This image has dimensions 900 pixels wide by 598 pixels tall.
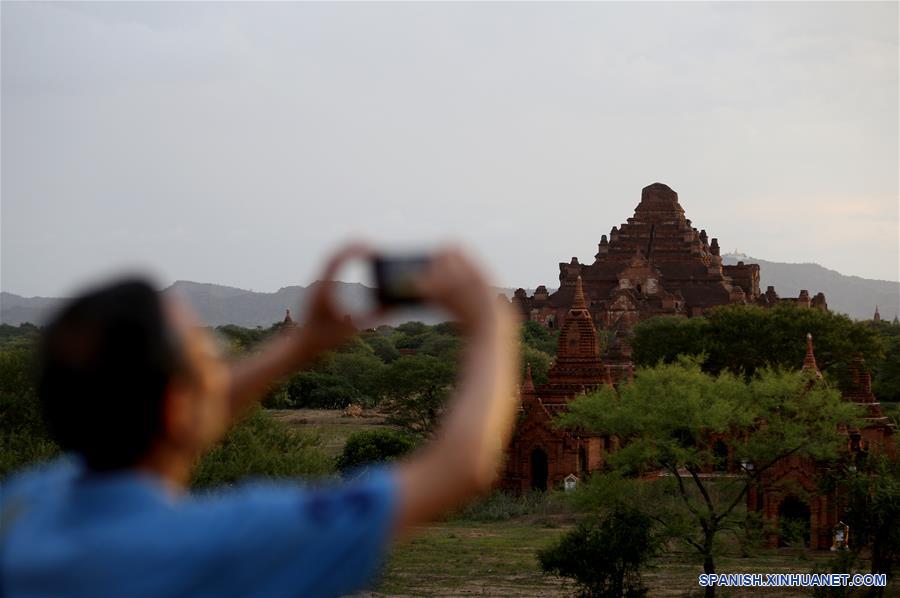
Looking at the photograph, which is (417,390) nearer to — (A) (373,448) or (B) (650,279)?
(A) (373,448)

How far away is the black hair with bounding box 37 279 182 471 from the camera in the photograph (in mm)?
2283

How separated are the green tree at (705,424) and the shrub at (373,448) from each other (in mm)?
8842

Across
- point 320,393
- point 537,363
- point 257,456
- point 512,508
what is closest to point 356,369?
point 320,393

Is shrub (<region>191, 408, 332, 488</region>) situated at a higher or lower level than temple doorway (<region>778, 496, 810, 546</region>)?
higher

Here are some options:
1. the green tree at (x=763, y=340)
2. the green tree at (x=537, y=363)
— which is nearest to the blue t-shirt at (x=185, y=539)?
the green tree at (x=537, y=363)

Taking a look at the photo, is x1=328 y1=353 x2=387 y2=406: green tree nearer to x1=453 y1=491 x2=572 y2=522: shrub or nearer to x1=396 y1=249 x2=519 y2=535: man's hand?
x1=453 y1=491 x2=572 y2=522: shrub

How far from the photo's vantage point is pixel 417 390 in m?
50.1

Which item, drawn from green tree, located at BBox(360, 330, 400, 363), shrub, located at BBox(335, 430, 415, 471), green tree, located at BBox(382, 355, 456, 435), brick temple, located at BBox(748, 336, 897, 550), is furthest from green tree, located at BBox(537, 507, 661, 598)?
green tree, located at BBox(360, 330, 400, 363)

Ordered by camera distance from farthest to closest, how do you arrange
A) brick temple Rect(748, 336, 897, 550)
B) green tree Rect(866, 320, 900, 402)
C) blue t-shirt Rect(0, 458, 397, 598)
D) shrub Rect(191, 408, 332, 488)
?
green tree Rect(866, 320, 900, 402) → brick temple Rect(748, 336, 897, 550) → shrub Rect(191, 408, 332, 488) → blue t-shirt Rect(0, 458, 397, 598)

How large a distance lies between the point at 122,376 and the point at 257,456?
21.6 m

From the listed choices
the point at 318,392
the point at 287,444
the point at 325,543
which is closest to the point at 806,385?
the point at 287,444

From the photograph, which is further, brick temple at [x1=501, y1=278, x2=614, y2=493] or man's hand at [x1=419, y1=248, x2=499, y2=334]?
brick temple at [x1=501, y1=278, x2=614, y2=493]

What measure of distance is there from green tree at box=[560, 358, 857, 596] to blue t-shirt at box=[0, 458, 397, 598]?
23.9 m

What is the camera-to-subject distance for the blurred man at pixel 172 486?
2186 mm
